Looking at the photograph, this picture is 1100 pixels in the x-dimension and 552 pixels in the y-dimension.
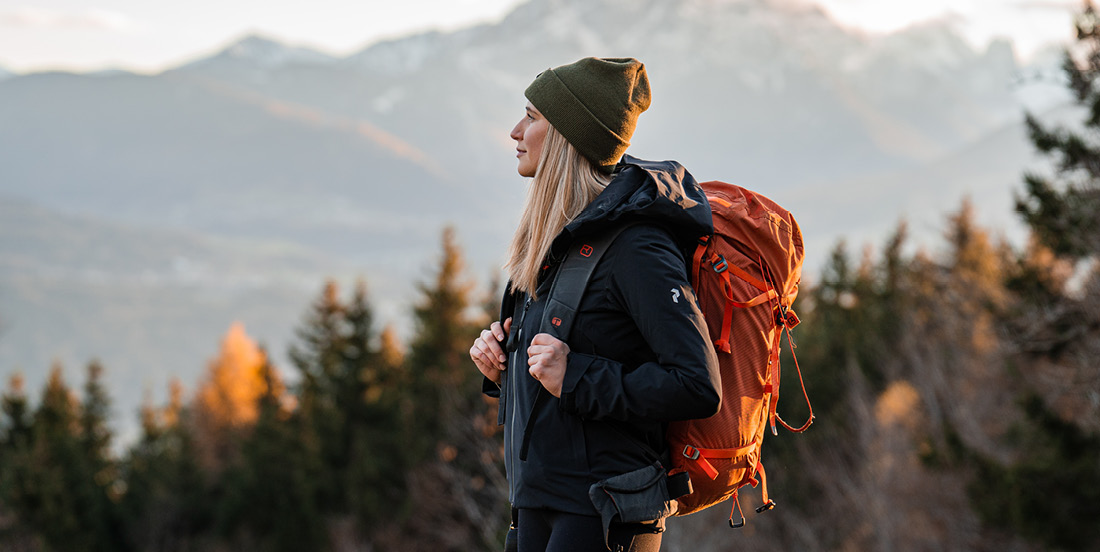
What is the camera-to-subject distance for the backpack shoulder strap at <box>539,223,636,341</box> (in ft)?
8.81

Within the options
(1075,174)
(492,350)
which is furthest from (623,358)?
(1075,174)

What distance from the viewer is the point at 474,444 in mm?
27375

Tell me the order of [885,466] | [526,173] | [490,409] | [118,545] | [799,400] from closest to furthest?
[526,173]
[490,409]
[885,466]
[799,400]
[118,545]

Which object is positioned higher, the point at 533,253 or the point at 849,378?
the point at 533,253

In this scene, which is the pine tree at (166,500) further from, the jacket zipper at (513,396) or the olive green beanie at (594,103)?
the olive green beanie at (594,103)

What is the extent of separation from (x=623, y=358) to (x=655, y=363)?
0.14 metres

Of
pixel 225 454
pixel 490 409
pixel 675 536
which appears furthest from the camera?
pixel 225 454

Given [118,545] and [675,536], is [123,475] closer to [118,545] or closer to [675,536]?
[118,545]

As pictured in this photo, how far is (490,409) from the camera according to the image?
26719 mm

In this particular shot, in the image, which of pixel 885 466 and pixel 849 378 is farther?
pixel 849 378

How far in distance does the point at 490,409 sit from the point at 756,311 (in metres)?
24.3

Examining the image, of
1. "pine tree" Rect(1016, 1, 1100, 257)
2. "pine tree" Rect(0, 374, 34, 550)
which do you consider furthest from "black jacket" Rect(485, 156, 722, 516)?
"pine tree" Rect(0, 374, 34, 550)

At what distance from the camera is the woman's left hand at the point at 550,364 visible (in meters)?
2.64

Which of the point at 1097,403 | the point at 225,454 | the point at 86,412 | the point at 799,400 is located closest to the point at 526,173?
the point at 1097,403
